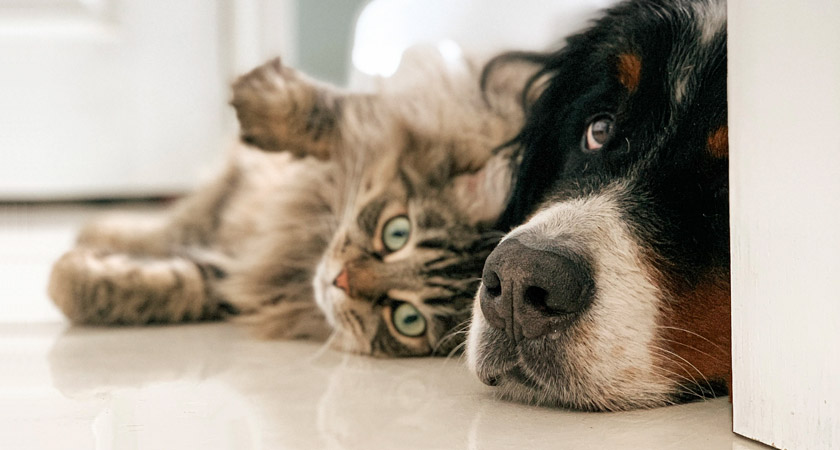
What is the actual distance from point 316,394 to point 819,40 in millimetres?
640

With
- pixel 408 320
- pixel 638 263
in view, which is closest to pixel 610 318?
pixel 638 263

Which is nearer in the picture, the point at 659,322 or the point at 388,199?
the point at 659,322

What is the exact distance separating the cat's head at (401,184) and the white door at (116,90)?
4.52 feet

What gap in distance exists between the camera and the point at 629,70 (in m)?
0.87

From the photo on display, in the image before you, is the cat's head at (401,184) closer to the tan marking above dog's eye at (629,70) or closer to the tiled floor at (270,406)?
the tiled floor at (270,406)

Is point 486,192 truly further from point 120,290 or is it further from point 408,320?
point 120,290

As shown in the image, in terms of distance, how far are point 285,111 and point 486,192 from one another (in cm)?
41

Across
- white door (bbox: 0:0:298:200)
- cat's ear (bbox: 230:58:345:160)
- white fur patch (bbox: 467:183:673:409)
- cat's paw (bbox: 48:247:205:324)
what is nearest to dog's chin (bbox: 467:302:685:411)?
white fur patch (bbox: 467:183:673:409)

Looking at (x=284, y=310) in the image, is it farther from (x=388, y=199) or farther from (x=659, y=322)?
(x=659, y=322)

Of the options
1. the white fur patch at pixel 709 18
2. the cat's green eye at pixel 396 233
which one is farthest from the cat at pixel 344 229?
the white fur patch at pixel 709 18

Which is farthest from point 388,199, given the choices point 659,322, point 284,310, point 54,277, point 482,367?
point 54,277

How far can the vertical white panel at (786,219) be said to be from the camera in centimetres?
61

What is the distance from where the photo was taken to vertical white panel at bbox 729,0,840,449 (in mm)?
608

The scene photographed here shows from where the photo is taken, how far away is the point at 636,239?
783 millimetres
